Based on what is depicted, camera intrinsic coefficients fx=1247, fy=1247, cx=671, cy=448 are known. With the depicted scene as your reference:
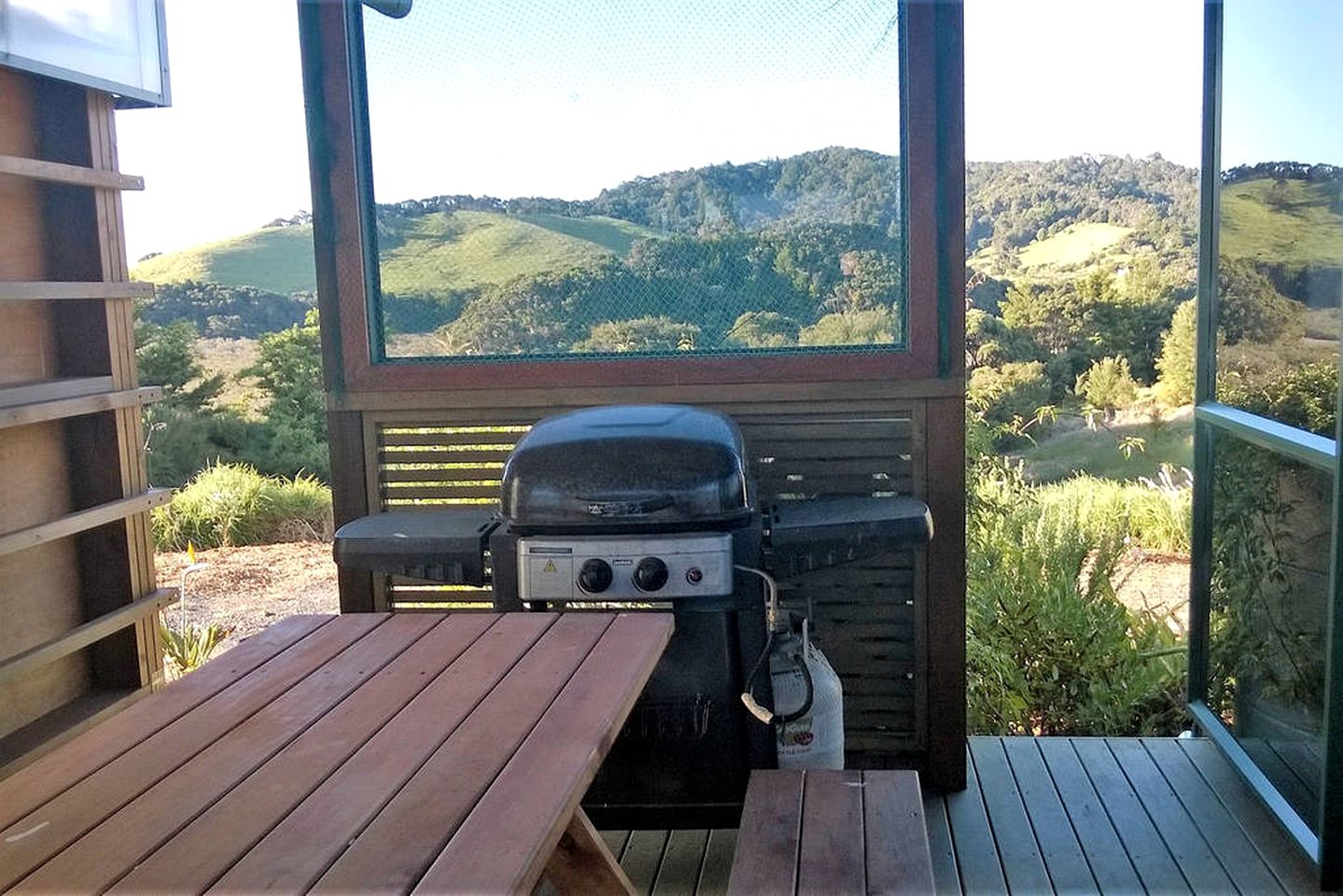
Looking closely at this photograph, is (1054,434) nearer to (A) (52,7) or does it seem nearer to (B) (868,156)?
(B) (868,156)

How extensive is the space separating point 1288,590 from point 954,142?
1341 mm

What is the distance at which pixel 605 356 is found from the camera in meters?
3.32

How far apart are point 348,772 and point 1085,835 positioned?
2.03 meters

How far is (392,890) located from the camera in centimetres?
121

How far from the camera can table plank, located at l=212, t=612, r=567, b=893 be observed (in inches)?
50.0

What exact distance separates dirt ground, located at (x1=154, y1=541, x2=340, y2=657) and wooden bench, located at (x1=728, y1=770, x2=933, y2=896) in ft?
10.2

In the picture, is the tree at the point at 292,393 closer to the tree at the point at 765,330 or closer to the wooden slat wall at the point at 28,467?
the wooden slat wall at the point at 28,467

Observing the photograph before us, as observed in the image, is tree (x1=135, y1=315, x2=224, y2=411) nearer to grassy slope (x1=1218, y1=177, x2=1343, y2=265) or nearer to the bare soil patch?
the bare soil patch

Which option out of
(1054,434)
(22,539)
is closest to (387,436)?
(22,539)

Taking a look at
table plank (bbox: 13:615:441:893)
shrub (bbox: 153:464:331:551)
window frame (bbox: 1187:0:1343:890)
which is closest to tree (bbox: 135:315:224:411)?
shrub (bbox: 153:464:331:551)

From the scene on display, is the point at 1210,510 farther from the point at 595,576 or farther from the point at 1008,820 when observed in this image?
the point at 595,576

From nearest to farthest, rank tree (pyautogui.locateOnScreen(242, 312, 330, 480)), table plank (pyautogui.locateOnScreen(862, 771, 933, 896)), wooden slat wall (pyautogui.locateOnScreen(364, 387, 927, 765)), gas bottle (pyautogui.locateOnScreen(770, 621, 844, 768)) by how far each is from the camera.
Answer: table plank (pyautogui.locateOnScreen(862, 771, 933, 896))
gas bottle (pyautogui.locateOnScreen(770, 621, 844, 768))
wooden slat wall (pyautogui.locateOnScreen(364, 387, 927, 765))
tree (pyautogui.locateOnScreen(242, 312, 330, 480))

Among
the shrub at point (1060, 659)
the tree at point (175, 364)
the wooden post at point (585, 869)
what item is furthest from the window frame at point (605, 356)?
the tree at point (175, 364)

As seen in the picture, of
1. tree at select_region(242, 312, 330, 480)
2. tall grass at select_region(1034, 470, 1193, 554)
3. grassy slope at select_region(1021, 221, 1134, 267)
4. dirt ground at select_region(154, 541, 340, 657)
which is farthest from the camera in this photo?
tree at select_region(242, 312, 330, 480)
